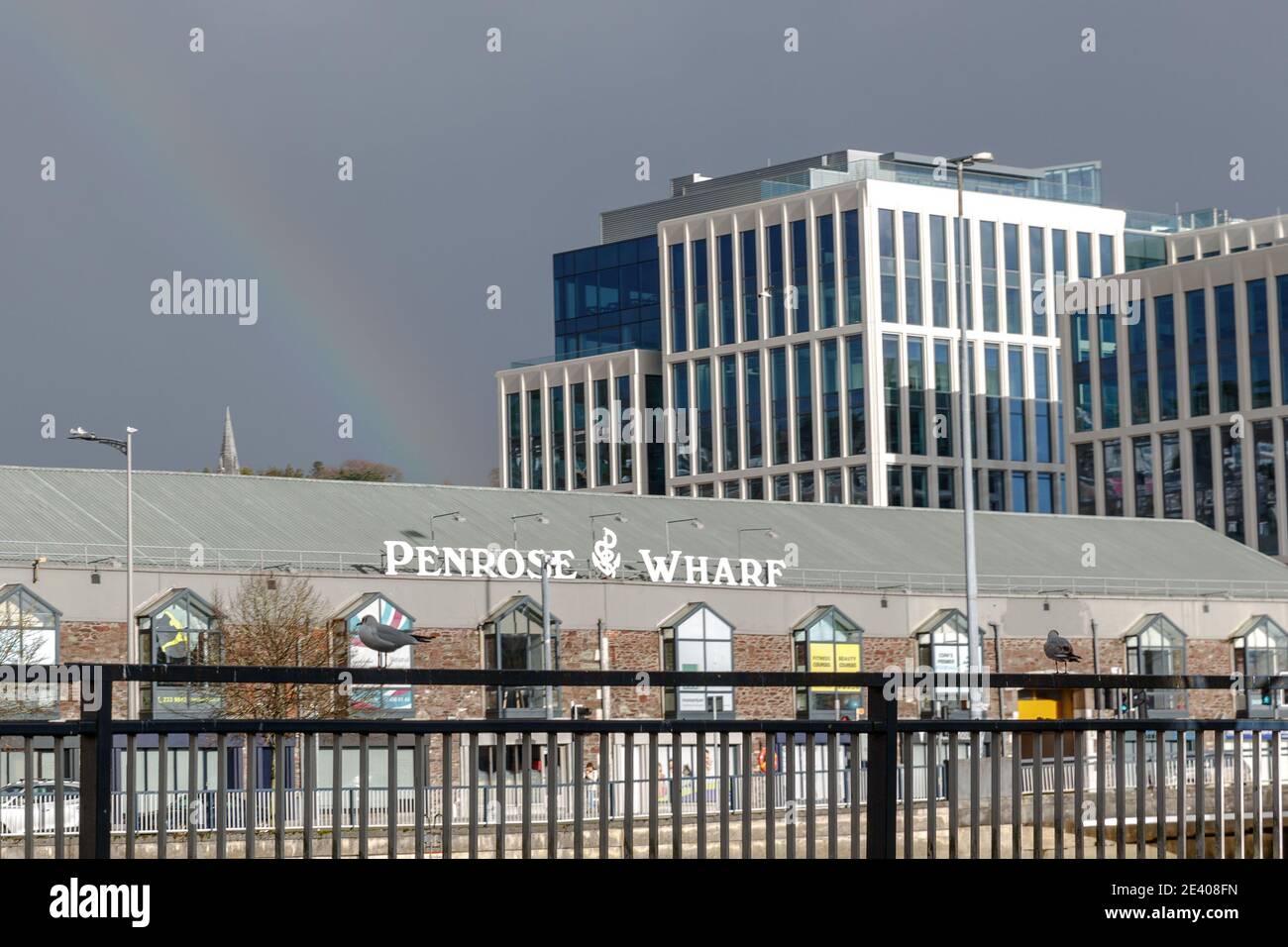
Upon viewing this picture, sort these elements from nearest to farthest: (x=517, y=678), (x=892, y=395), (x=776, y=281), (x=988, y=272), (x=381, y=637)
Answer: (x=517, y=678)
(x=381, y=637)
(x=892, y=395)
(x=988, y=272)
(x=776, y=281)

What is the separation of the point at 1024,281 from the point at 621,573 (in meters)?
50.8

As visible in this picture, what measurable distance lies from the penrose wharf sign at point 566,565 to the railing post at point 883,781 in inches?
2162

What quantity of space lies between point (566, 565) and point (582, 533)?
614 cm

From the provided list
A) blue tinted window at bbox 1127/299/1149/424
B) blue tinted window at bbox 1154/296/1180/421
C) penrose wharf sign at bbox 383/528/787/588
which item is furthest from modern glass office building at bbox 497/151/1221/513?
penrose wharf sign at bbox 383/528/787/588

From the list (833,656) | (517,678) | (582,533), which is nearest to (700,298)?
(582,533)

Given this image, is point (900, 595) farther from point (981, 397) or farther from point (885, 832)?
point (885, 832)

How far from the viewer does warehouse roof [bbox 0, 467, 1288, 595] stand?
63.5 meters

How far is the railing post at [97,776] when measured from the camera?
26.6ft

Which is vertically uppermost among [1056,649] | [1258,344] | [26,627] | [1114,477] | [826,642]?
[1258,344]

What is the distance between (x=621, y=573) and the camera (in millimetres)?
69938

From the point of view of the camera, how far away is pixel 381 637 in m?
59.2

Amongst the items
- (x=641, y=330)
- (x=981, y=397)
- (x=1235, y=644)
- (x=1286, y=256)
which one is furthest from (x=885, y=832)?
(x=641, y=330)

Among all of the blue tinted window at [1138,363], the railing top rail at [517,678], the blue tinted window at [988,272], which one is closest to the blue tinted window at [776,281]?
the blue tinted window at [988,272]

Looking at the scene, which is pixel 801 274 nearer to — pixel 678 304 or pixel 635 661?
pixel 678 304
